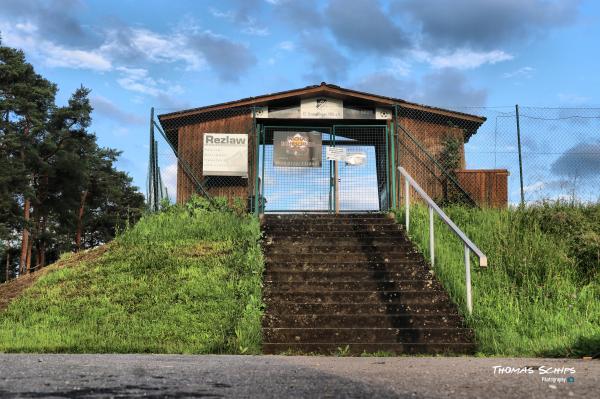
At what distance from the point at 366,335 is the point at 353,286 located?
1.50 meters

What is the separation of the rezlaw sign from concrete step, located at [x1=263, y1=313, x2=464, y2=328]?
7.76m

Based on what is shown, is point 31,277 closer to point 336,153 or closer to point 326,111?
point 336,153

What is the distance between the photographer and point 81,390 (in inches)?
144

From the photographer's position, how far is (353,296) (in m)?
8.62

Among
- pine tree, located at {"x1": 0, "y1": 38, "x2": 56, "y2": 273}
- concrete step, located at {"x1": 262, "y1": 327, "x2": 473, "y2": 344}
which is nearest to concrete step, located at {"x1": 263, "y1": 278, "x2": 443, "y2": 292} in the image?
concrete step, located at {"x1": 262, "y1": 327, "x2": 473, "y2": 344}

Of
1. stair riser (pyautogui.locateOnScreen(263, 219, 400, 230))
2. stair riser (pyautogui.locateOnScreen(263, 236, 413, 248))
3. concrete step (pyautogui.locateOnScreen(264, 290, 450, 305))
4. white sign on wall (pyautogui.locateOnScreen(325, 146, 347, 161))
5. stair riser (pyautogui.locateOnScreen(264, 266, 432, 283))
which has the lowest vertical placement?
concrete step (pyautogui.locateOnScreen(264, 290, 450, 305))

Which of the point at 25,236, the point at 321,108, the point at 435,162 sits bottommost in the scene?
the point at 25,236

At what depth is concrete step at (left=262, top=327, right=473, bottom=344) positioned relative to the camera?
7.46 m

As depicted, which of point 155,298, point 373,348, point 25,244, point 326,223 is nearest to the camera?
point 373,348

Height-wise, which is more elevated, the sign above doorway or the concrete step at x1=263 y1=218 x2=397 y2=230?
the sign above doorway

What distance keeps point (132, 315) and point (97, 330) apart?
0.56 meters

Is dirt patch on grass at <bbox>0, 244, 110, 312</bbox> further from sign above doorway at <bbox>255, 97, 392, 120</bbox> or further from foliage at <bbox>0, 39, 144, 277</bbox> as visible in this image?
foliage at <bbox>0, 39, 144, 277</bbox>

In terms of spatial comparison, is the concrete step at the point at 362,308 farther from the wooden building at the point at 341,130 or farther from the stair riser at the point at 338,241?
the wooden building at the point at 341,130

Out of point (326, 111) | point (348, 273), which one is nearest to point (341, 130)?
point (326, 111)
